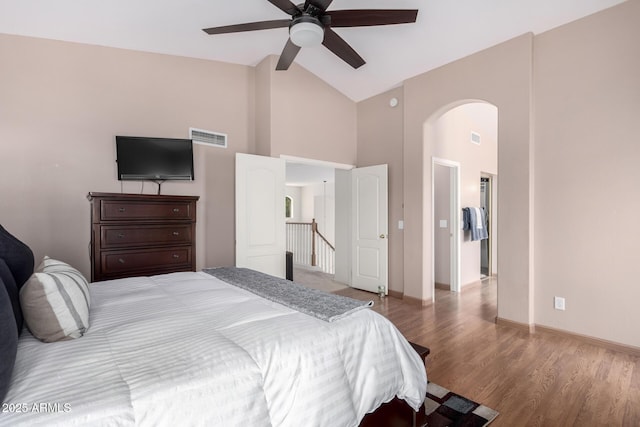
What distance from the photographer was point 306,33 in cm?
227

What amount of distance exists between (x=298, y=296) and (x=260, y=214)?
7.67 ft

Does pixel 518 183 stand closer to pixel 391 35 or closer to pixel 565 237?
pixel 565 237


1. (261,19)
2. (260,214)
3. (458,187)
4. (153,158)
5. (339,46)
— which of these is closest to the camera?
(339,46)

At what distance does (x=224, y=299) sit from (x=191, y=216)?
1.90 metres

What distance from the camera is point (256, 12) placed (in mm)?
3035

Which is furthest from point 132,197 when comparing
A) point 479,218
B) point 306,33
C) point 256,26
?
point 479,218

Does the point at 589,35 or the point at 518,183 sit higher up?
the point at 589,35

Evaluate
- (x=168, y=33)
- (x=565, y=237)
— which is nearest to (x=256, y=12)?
(x=168, y=33)

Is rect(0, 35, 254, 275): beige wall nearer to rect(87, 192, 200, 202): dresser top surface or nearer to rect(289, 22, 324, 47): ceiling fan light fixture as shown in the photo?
rect(87, 192, 200, 202): dresser top surface

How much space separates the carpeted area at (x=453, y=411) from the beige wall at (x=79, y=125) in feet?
9.62

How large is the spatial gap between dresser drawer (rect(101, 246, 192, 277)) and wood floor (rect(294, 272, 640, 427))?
2418 mm

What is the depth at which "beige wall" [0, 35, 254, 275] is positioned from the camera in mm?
2924

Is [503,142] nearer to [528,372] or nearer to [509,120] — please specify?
[509,120]

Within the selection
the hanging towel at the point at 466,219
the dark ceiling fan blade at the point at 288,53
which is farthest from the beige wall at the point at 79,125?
the hanging towel at the point at 466,219
